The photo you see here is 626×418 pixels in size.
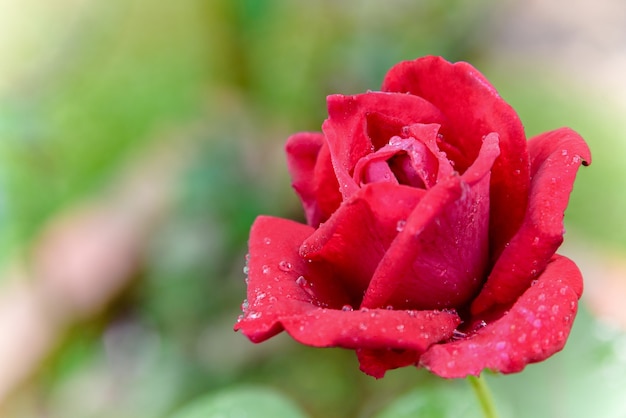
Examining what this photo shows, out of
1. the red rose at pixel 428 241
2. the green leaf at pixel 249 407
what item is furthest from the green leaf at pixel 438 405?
the red rose at pixel 428 241

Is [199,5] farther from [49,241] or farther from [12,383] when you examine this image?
[12,383]

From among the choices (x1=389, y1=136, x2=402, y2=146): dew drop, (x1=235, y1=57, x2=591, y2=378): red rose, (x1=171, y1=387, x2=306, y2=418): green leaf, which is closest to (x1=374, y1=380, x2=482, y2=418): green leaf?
(x1=171, y1=387, x2=306, y2=418): green leaf

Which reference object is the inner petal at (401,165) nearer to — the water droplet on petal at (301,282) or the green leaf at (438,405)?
the water droplet on petal at (301,282)

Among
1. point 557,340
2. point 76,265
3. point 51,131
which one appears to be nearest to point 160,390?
point 76,265

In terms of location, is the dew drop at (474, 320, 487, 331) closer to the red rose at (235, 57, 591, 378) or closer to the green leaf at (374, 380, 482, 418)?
the red rose at (235, 57, 591, 378)

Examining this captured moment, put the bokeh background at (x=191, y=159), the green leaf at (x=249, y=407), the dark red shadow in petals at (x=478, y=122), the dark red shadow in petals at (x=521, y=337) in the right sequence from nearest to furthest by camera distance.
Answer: the dark red shadow in petals at (x=521, y=337) → the dark red shadow in petals at (x=478, y=122) → the green leaf at (x=249, y=407) → the bokeh background at (x=191, y=159)
